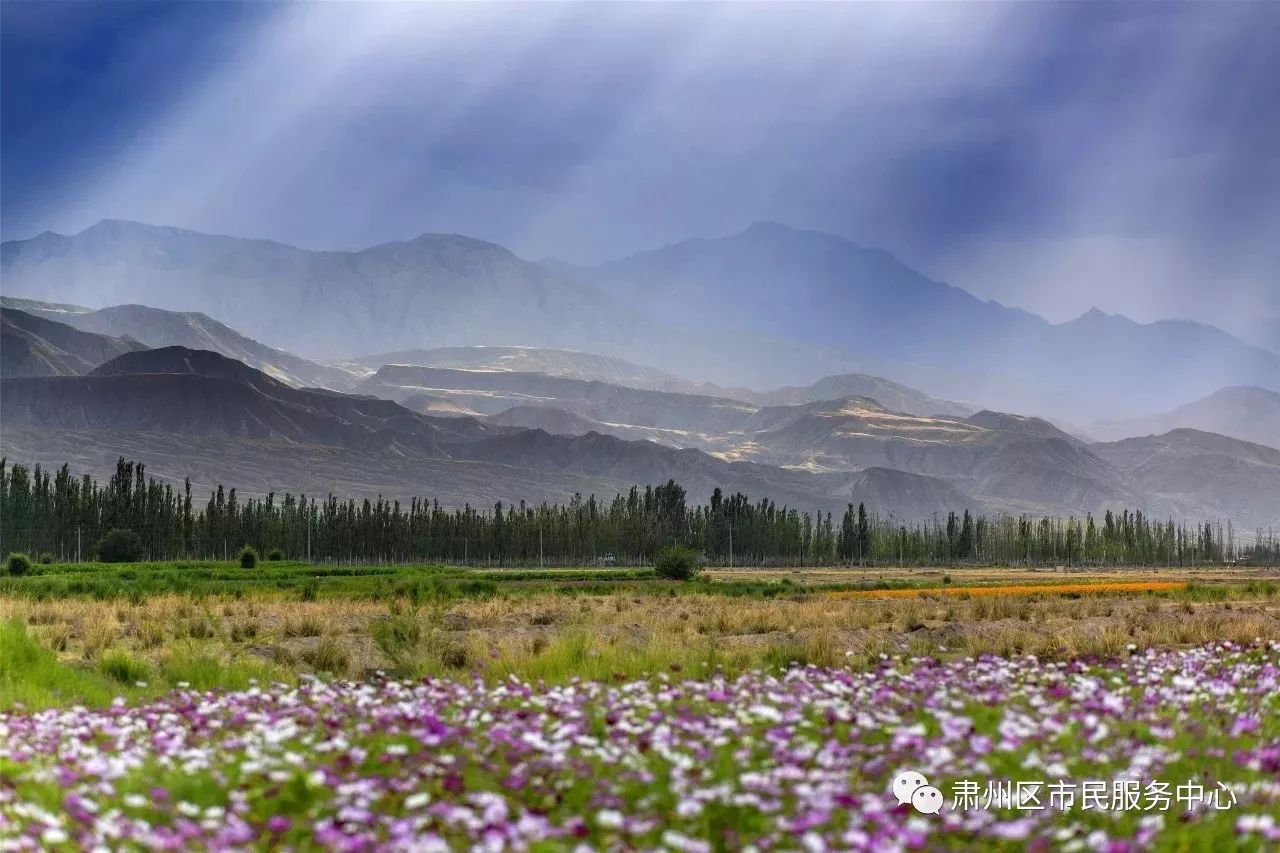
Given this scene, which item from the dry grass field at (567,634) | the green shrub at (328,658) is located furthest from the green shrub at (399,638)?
the green shrub at (328,658)

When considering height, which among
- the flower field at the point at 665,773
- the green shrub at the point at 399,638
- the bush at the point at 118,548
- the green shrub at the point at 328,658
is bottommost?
the bush at the point at 118,548

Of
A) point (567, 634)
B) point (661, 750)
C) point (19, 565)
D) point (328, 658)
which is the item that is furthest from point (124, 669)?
point (19, 565)

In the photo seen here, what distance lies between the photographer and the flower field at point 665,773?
5.89 meters

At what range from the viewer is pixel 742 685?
1012 centimetres

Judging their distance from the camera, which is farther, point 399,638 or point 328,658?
point 328,658

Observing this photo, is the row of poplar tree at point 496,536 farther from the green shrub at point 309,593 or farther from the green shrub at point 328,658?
the green shrub at point 328,658

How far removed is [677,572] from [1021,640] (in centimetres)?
5084

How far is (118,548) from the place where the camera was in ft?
284

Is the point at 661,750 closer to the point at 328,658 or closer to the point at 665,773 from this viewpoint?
the point at 665,773

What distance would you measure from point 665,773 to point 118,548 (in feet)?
287

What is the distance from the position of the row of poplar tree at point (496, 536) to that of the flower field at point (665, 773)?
366 feet

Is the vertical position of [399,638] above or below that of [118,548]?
above

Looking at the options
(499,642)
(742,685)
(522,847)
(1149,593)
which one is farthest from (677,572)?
(522,847)

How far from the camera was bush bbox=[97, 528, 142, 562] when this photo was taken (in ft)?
280
